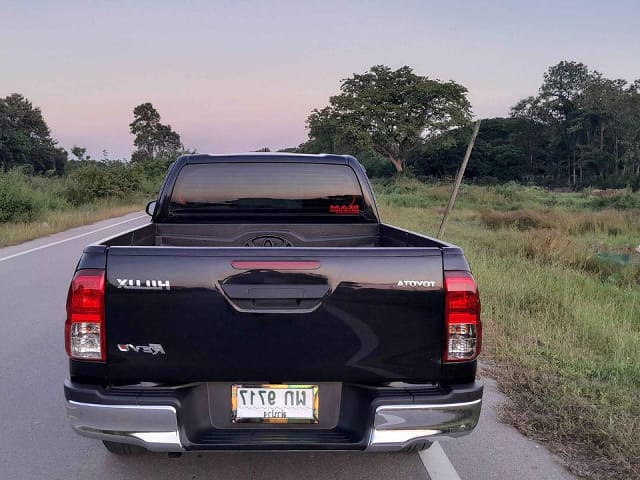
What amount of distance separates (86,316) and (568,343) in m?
4.54

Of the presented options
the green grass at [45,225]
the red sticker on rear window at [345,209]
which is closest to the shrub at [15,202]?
the green grass at [45,225]

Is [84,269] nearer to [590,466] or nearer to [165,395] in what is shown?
[165,395]

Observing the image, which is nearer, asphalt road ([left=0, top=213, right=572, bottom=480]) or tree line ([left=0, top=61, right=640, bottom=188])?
asphalt road ([left=0, top=213, right=572, bottom=480])

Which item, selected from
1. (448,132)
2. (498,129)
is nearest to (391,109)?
(448,132)

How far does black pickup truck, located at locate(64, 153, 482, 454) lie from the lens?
250 cm

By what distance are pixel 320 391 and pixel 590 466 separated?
5.70ft

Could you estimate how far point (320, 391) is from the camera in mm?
2643

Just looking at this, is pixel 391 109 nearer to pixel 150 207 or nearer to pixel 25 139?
pixel 25 139

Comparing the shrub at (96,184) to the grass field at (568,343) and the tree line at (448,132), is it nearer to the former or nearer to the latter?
the tree line at (448,132)

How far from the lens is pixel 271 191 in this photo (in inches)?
187

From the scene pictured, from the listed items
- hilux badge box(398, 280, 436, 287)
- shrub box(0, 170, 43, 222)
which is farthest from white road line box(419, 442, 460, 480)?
shrub box(0, 170, 43, 222)

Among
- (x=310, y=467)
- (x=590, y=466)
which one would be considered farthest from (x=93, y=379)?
(x=590, y=466)

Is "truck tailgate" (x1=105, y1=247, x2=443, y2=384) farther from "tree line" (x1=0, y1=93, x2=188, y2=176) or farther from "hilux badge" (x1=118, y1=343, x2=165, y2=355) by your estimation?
"tree line" (x1=0, y1=93, x2=188, y2=176)

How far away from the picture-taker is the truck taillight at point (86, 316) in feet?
8.18
